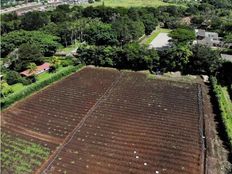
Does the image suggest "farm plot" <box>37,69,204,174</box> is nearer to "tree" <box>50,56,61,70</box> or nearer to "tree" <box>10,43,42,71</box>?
"tree" <box>50,56,61,70</box>

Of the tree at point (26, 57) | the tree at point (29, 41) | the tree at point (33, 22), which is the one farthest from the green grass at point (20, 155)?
the tree at point (33, 22)

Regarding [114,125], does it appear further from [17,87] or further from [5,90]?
[17,87]

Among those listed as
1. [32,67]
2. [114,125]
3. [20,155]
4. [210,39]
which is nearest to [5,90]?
[32,67]

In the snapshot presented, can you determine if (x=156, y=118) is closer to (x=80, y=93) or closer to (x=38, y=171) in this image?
(x=80, y=93)

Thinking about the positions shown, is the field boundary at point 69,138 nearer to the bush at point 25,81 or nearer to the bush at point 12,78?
the bush at point 25,81

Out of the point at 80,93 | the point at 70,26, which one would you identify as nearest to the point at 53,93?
the point at 80,93

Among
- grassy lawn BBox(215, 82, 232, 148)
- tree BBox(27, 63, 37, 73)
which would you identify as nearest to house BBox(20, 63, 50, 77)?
tree BBox(27, 63, 37, 73)
